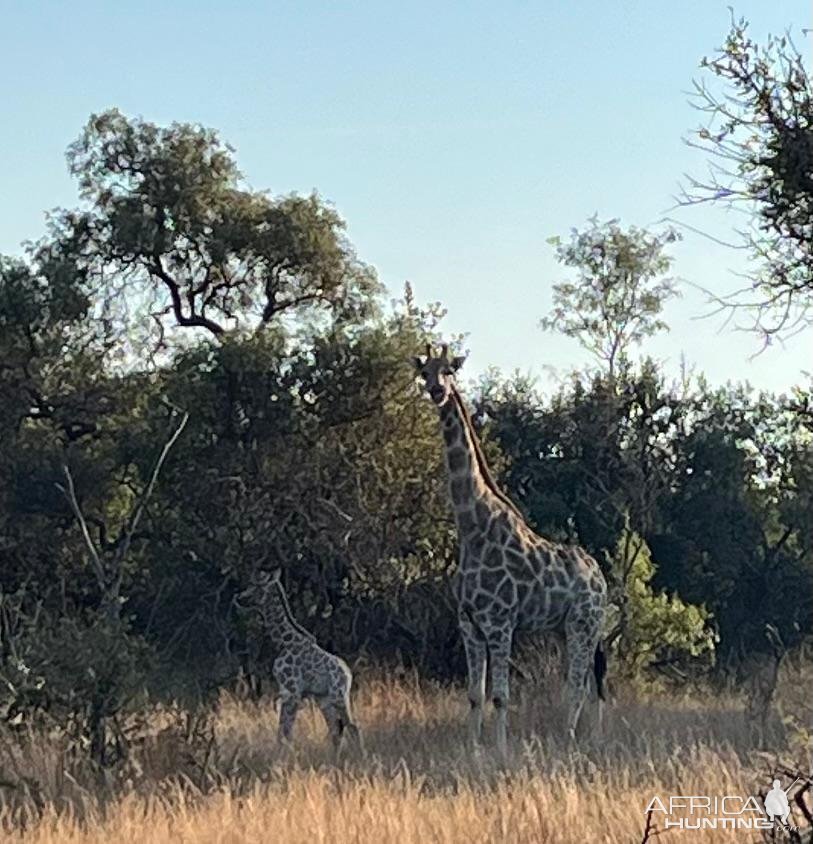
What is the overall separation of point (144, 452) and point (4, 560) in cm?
235

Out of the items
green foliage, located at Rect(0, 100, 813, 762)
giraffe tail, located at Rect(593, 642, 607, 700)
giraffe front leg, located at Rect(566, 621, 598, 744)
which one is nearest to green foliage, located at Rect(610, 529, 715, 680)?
green foliage, located at Rect(0, 100, 813, 762)

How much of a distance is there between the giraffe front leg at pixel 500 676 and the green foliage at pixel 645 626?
382 centimetres

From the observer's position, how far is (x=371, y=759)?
1048 centimetres

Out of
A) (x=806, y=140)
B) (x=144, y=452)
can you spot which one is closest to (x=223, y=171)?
(x=144, y=452)

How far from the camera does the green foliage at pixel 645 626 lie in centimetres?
1580

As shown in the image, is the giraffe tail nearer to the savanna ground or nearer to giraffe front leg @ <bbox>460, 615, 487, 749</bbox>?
the savanna ground

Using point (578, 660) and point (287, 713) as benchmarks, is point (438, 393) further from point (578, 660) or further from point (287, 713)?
point (287, 713)

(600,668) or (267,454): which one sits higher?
(267,454)

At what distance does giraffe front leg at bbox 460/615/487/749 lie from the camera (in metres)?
11.3

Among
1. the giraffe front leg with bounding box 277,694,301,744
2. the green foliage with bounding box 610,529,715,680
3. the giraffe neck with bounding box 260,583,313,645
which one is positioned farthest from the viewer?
the green foliage with bounding box 610,529,715,680

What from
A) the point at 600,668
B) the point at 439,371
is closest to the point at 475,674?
the point at 600,668

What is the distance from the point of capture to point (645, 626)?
53.1ft

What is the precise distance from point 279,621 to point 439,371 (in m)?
2.47

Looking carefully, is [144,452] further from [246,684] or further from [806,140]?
[806,140]
